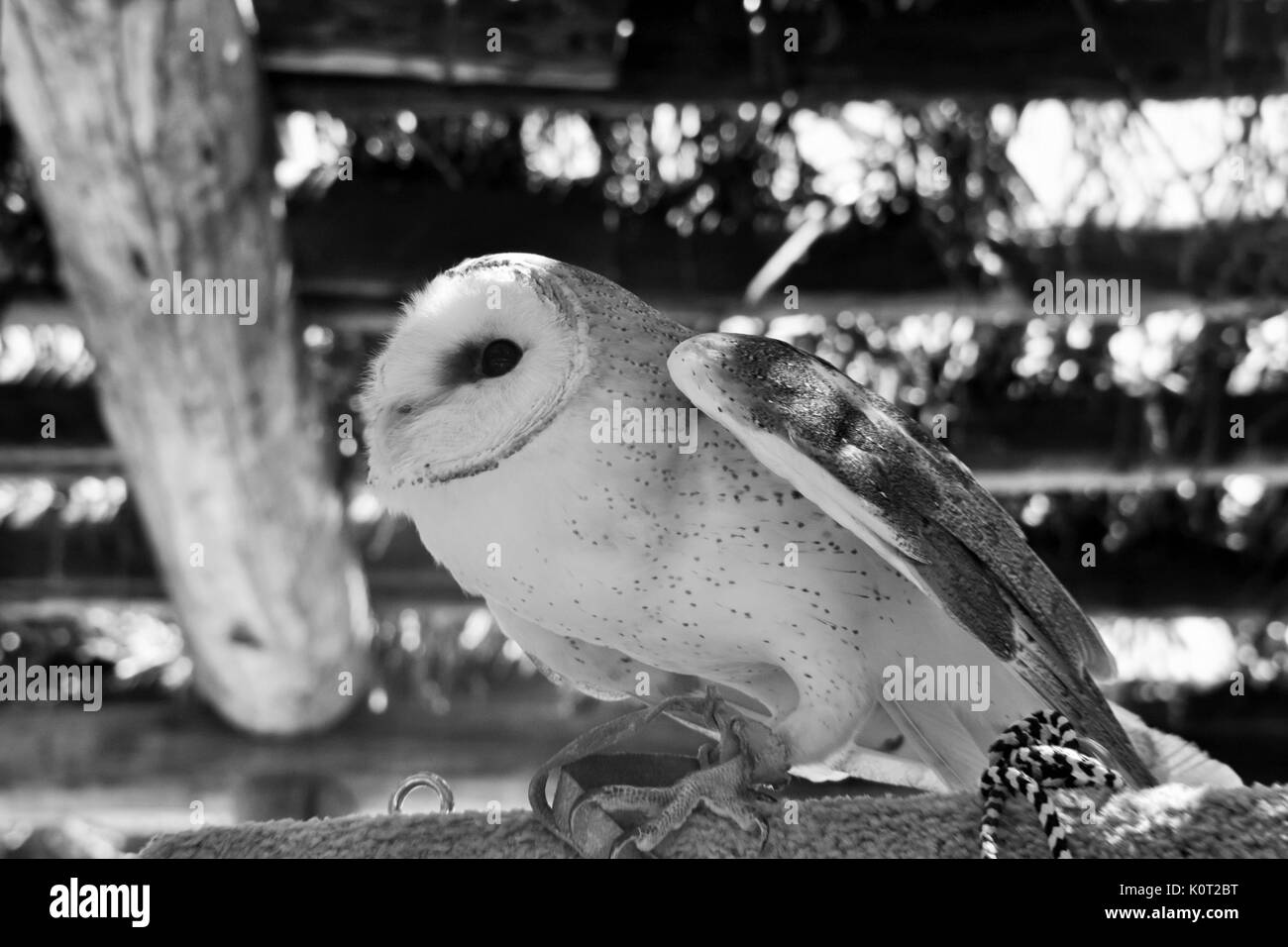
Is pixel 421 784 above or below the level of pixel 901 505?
below

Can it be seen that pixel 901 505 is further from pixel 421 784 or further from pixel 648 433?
pixel 421 784

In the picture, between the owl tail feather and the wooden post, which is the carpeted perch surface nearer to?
the owl tail feather

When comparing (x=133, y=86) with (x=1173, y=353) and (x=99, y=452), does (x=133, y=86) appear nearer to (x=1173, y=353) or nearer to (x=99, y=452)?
(x=99, y=452)

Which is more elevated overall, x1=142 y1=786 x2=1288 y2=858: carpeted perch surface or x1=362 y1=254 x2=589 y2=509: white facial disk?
x1=362 y1=254 x2=589 y2=509: white facial disk

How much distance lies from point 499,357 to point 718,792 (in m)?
0.41

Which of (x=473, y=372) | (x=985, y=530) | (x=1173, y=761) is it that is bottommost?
(x=1173, y=761)

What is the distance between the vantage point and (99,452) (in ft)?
7.92

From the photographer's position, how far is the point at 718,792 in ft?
4.17

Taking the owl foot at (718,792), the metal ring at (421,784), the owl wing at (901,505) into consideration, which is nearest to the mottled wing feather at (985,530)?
the owl wing at (901,505)

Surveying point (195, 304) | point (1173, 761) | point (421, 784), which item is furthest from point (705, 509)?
point (195, 304)

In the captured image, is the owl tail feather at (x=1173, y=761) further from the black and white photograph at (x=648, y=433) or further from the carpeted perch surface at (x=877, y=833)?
the carpeted perch surface at (x=877, y=833)

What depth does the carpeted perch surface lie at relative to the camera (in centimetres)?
123

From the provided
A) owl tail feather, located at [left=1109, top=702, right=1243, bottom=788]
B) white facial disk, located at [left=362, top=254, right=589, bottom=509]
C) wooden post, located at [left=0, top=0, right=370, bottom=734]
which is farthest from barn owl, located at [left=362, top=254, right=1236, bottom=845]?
wooden post, located at [left=0, top=0, right=370, bottom=734]

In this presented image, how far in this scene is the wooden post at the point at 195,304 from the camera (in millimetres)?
1668
